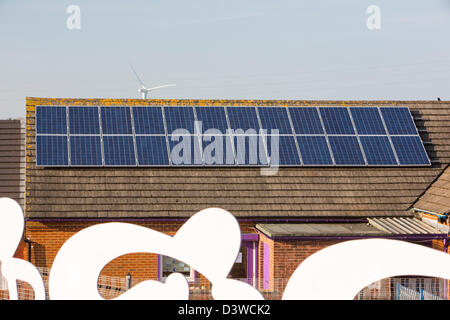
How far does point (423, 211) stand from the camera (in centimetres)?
A: 1847

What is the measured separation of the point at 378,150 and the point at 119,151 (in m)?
8.59

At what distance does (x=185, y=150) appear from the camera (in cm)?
1969

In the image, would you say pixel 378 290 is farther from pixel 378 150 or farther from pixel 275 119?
pixel 275 119

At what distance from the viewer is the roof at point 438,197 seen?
1792cm

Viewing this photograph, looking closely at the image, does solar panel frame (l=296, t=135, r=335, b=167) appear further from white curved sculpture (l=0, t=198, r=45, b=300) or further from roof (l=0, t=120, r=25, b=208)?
roof (l=0, t=120, r=25, b=208)

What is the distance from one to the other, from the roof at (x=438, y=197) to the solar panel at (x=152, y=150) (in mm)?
8118

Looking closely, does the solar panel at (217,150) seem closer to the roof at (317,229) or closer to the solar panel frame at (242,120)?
the solar panel frame at (242,120)

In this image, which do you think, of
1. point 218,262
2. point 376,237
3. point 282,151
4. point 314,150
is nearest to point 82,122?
point 282,151

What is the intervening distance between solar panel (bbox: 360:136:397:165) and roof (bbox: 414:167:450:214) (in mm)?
1493

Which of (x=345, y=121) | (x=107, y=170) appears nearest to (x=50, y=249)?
(x=107, y=170)

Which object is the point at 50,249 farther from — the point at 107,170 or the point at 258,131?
the point at 258,131

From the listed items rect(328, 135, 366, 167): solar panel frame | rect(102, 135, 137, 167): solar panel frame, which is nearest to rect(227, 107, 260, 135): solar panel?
rect(328, 135, 366, 167): solar panel frame
